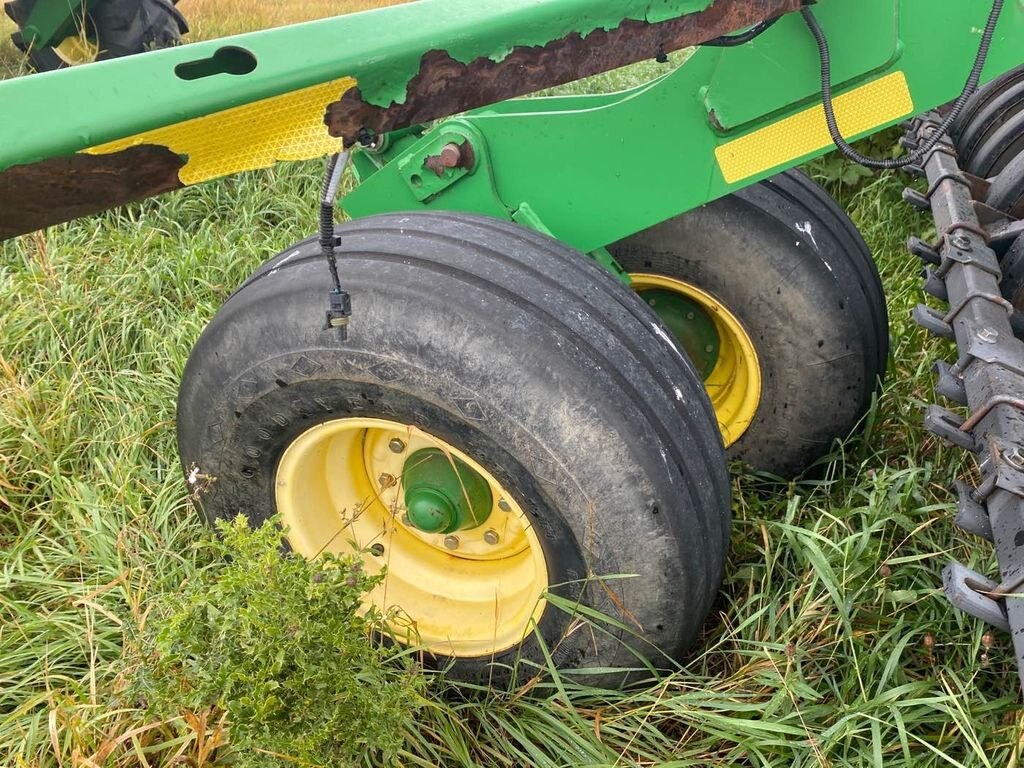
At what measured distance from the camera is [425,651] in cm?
184

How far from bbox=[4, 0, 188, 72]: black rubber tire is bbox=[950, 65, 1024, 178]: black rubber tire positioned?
3434mm

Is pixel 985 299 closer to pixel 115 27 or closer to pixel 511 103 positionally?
pixel 511 103

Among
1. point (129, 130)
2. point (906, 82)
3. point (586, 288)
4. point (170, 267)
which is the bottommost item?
point (170, 267)

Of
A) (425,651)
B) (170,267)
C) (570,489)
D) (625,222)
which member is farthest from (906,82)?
(170,267)

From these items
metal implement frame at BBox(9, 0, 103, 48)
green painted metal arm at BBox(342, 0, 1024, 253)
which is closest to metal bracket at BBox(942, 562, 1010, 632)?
green painted metal arm at BBox(342, 0, 1024, 253)

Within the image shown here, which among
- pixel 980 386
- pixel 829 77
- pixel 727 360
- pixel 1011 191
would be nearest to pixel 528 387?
pixel 829 77

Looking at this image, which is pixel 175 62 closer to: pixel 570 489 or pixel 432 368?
pixel 432 368

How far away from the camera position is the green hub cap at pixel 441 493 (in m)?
1.78

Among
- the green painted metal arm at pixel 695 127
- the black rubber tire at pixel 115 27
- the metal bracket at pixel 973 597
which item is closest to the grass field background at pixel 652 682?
the green painted metal arm at pixel 695 127

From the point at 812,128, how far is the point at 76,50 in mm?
3744

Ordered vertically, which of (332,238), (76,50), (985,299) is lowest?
(985,299)

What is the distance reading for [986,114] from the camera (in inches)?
111

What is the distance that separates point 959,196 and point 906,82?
0.83 meters

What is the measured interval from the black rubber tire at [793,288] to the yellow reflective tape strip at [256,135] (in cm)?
128
